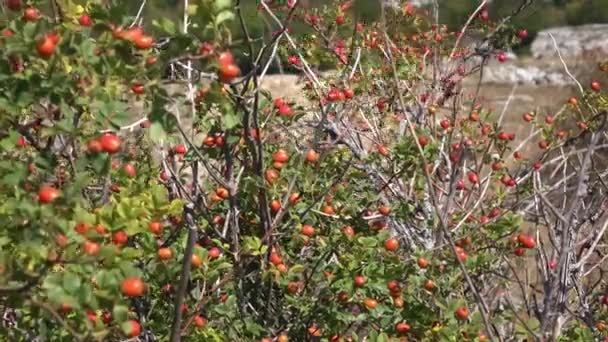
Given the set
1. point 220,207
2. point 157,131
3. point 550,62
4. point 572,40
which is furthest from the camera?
point 550,62

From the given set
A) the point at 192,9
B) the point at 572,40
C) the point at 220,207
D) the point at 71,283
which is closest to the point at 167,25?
the point at 192,9

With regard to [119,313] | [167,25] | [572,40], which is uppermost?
[167,25]

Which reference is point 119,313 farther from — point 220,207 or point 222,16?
point 220,207

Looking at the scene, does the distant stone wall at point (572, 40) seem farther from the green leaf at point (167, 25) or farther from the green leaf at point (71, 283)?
the green leaf at point (71, 283)

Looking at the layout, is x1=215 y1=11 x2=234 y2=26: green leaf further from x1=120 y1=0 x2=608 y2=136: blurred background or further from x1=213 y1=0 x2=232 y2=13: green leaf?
x1=120 y1=0 x2=608 y2=136: blurred background

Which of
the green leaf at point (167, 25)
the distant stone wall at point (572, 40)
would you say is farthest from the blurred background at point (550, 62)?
the green leaf at point (167, 25)

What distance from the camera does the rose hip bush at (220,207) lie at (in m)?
1.51

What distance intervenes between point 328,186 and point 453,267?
18.8 inches

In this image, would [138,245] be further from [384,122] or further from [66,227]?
[384,122]

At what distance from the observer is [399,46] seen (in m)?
4.75

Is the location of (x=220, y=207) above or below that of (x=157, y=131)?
below

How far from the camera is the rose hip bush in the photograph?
59.6 inches

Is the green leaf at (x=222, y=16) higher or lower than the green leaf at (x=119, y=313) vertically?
higher

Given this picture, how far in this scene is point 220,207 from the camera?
271 cm
